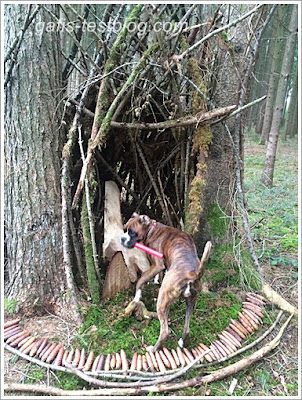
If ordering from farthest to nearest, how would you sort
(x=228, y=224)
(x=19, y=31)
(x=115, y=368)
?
(x=228, y=224) → (x=19, y=31) → (x=115, y=368)

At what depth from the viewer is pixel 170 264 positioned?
2.91 metres

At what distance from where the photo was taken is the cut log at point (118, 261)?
345 cm

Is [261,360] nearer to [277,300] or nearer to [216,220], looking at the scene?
[277,300]

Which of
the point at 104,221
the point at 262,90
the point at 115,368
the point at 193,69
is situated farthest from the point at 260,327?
the point at 262,90

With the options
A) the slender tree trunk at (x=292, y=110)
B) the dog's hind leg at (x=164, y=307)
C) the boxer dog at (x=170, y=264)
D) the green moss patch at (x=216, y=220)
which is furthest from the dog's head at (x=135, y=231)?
the slender tree trunk at (x=292, y=110)

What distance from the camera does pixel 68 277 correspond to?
3.26m

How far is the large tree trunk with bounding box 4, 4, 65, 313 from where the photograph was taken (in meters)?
3.31

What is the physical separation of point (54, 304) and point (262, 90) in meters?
19.8

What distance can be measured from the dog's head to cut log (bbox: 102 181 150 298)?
36 cm

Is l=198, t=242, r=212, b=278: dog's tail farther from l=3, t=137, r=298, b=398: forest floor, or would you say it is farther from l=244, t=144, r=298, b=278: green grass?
l=244, t=144, r=298, b=278: green grass

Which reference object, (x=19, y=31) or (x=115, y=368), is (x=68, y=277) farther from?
(x=19, y=31)

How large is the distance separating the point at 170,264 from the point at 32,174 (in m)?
1.70

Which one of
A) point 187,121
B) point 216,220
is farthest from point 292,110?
point 187,121

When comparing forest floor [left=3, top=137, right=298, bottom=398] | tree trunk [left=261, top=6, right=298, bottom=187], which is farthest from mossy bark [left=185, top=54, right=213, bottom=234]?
tree trunk [left=261, top=6, right=298, bottom=187]
